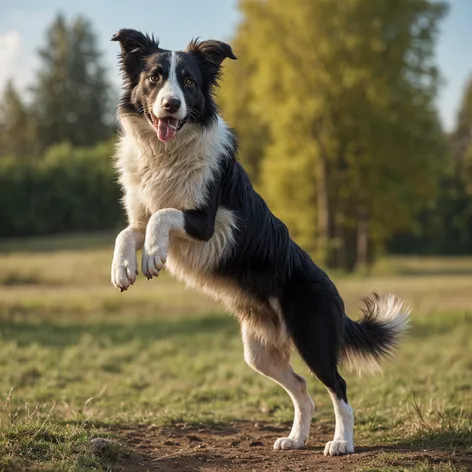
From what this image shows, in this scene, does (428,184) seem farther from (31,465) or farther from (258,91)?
(31,465)

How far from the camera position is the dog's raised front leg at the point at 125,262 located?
4477mm

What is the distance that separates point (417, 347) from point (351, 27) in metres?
14.8

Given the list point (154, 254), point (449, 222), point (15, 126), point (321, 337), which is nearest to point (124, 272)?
point (154, 254)

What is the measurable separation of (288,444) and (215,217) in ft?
5.93

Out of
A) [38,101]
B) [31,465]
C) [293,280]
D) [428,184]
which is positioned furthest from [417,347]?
[38,101]

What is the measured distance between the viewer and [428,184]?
25.1 metres

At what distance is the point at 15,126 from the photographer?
46.3 metres

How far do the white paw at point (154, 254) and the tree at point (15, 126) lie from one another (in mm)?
43499

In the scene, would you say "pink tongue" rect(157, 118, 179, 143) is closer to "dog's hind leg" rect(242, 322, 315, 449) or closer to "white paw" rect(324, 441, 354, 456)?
"dog's hind leg" rect(242, 322, 315, 449)

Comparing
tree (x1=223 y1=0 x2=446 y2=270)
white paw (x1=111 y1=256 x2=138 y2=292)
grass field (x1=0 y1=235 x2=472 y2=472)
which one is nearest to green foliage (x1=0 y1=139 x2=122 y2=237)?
tree (x1=223 y1=0 x2=446 y2=270)

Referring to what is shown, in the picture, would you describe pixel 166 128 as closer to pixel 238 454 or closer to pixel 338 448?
pixel 238 454

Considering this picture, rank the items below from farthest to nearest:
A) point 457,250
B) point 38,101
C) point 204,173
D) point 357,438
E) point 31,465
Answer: point 38,101, point 457,250, point 357,438, point 204,173, point 31,465

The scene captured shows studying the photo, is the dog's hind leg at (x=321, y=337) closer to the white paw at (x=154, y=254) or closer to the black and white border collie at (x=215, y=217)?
the black and white border collie at (x=215, y=217)

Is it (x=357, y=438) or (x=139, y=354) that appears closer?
(x=357, y=438)
